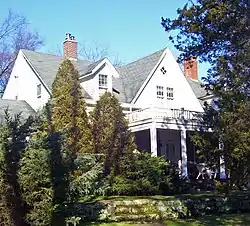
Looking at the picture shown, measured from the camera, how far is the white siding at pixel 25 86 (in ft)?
83.4

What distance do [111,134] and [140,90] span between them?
9030mm

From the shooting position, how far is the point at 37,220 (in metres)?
9.64

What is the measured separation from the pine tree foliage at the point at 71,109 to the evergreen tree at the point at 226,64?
7.52 m

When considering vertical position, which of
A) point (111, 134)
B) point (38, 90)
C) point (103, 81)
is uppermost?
point (103, 81)

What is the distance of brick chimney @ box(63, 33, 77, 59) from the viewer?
26734mm

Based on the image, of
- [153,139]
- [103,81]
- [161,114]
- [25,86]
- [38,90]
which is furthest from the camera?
[25,86]

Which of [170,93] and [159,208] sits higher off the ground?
[170,93]

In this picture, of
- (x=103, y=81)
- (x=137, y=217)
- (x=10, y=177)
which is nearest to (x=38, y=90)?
(x=103, y=81)

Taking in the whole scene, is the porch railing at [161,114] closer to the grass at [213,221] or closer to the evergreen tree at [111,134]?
the evergreen tree at [111,134]

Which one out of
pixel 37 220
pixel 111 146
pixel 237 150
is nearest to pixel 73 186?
pixel 37 220

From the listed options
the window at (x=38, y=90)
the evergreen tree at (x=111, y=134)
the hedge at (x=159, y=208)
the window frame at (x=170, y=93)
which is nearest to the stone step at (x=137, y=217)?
the hedge at (x=159, y=208)

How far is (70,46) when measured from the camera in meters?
27.0

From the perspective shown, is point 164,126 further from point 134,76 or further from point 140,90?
point 134,76

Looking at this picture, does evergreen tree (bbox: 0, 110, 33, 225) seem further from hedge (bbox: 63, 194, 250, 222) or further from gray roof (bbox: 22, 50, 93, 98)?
gray roof (bbox: 22, 50, 93, 98)
